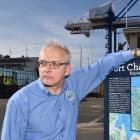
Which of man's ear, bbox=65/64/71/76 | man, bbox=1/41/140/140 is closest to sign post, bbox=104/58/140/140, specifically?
man's ear, bbox=65/64/71/76

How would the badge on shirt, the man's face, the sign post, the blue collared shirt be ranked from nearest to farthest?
the blue collared shirt, the man's face, the badge on shirt, the sign post

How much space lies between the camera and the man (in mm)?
3871

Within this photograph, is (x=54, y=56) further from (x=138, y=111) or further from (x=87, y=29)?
(x=87, y=29)

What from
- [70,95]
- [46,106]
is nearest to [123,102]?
[70,95]

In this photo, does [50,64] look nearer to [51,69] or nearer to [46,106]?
[51,69]

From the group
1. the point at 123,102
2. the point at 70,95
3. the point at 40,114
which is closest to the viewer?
the point at 40,114

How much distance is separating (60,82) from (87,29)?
78027 mm

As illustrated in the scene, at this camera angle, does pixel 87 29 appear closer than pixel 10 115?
No

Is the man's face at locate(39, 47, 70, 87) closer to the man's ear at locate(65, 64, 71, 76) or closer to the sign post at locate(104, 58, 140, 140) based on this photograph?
the man's ear at locate(65, 64, 71, 76)

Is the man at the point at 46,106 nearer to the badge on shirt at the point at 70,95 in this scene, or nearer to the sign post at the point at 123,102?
the badge on shirt at the point at 70,95

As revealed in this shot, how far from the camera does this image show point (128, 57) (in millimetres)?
4762

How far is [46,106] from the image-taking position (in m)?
4.01

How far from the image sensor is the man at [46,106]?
3871 millimetres

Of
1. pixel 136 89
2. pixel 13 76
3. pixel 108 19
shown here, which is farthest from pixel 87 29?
pixel 136 89
